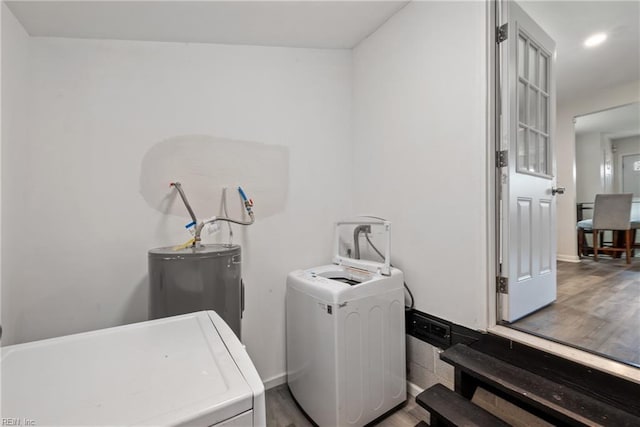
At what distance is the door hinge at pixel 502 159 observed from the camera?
1474 mm

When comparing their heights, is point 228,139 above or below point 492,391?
above

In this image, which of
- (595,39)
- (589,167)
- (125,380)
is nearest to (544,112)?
(595,39)

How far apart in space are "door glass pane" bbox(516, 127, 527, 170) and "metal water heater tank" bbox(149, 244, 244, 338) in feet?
5.79

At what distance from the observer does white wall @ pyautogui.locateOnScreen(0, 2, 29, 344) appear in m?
1.30

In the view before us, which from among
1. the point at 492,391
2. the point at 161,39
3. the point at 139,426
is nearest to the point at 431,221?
the point at 492,391

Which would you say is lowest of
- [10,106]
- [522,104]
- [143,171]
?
[143,171]

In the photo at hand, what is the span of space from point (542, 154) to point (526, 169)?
370 millimetres

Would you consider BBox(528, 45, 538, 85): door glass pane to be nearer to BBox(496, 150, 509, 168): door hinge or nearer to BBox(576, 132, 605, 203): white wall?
BBox(496, 150, 509, 168): door hinge

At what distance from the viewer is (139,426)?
1.53ft

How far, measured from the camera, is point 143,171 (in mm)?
1650

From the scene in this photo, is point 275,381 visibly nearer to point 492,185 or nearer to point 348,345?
point 348,345

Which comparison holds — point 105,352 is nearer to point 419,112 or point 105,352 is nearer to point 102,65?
point 102,65

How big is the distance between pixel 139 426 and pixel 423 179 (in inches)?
66.5

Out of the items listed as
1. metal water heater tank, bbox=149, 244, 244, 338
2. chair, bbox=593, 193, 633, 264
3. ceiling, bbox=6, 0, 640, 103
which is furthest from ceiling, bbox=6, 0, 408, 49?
chair, bbox=593, 193, 633, 264
